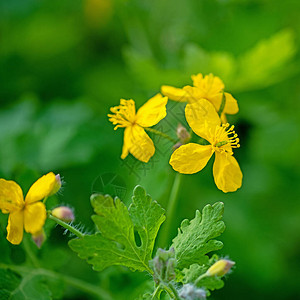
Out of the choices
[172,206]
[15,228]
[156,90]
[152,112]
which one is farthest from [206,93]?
[156,90]

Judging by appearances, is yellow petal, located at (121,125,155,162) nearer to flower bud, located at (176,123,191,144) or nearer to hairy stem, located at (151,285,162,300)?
flower bud, located at (176,123,191,144)

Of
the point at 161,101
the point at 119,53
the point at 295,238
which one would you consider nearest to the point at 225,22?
the point at 119,53

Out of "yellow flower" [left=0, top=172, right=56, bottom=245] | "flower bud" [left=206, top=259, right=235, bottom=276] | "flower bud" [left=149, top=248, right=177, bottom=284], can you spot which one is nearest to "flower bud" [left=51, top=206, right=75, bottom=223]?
"yellow flower" [left=0, top=172, right=56, bottom=245]

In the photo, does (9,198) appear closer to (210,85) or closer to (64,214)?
(64,214)

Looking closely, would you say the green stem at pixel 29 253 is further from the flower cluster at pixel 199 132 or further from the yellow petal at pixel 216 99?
the yellow petal at pixel 216 99

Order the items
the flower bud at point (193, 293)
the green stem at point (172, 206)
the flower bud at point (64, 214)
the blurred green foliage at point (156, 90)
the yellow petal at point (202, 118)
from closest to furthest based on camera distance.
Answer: the flower bud at point (193, 293), the flower bud at point (64, 214), the yellow petal at point (202, 118), the green stem at point (172, 206), the blurred green foliage at point (156, 90)

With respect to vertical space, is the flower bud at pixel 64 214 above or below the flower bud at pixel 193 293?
above

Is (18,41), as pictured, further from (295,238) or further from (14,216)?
(14,216)

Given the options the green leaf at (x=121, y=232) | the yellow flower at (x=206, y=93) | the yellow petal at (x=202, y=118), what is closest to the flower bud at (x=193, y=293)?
the green leaf at (x=121, y=232)
